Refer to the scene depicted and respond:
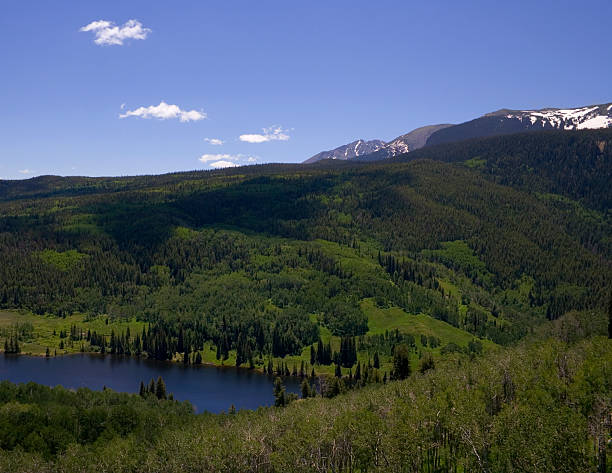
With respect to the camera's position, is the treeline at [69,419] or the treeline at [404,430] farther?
the treeline at [69,419]

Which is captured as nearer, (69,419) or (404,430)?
(404,430)

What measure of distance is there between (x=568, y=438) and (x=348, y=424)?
39306mm

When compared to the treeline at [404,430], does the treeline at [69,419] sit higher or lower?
lower

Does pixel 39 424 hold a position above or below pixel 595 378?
below

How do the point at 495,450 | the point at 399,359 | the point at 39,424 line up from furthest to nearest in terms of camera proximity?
1. the point at 399,359
2. the point at 39,424
3. the point at 495,450

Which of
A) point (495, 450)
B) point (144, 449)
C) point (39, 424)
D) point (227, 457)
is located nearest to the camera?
point (495, 450)

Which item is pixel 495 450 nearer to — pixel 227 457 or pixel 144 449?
pixel 227 457

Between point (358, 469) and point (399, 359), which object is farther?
point (399, 359)

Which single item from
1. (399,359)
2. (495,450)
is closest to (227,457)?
(495,450)

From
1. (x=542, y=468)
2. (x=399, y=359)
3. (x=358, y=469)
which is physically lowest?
(x=399, y=359)

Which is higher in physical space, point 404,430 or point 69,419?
point 404,430

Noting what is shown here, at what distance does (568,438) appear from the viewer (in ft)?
221

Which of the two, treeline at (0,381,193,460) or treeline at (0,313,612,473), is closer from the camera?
treeline at (0,313,612,473)

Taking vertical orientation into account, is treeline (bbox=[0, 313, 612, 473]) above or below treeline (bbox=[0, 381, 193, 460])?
above
